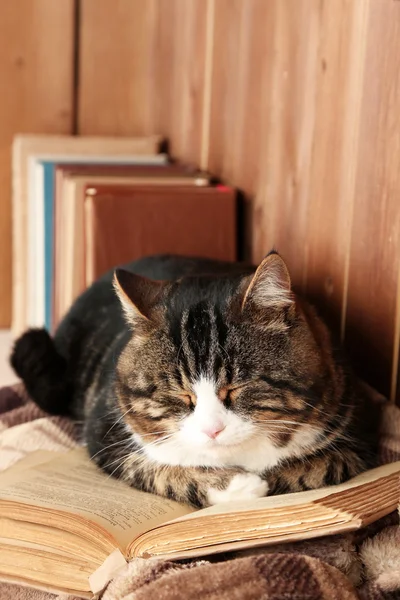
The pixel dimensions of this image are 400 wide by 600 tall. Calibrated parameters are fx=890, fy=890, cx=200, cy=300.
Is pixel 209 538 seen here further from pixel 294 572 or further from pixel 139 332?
pixel 139 332

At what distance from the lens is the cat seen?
1152 mm

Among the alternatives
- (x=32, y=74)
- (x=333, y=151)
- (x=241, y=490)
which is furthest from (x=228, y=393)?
(x=32, y=74)

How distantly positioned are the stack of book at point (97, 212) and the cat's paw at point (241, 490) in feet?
2.75

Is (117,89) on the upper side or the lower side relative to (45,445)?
upper

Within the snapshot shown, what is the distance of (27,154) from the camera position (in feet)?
8.46

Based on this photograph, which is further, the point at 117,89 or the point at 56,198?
the point at 117,89

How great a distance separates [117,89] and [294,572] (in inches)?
85.2

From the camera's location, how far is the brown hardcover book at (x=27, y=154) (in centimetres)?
258

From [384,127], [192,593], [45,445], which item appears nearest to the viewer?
[192,593]

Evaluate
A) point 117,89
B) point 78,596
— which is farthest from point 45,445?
point 117,89

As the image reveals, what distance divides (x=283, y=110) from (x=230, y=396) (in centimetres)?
79

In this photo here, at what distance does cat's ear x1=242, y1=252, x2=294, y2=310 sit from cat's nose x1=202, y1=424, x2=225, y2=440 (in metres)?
0.17

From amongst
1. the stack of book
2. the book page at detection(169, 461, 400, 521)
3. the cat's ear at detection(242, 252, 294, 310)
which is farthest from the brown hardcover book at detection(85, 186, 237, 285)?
the book page at detection(169, 461, 400, 521)

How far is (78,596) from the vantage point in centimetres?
106
